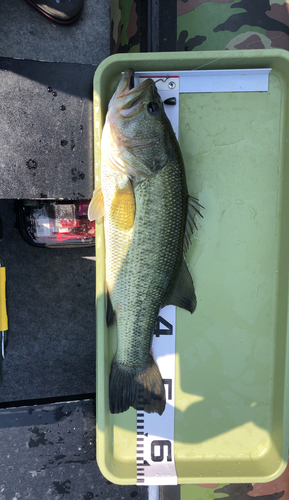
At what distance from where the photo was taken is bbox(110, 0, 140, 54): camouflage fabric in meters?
1.61

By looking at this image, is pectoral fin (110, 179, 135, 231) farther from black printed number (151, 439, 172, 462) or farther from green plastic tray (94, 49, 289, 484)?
black printed number (151, 439, 172, 462)

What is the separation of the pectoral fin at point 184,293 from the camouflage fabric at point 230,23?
4.15 feet

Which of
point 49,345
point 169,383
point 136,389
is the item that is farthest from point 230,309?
point 49,345

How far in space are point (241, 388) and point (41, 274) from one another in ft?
5.42

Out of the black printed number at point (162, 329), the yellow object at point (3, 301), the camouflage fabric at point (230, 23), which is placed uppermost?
the camouflage fabric at point (230, 23)

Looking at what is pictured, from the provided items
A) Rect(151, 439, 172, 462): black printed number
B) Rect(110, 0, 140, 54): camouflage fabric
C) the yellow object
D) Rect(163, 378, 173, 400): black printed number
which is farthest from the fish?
the yellow object

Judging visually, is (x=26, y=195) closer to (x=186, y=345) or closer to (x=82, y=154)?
(x=82, y=154)

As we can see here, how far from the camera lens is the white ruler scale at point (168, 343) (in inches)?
60.2

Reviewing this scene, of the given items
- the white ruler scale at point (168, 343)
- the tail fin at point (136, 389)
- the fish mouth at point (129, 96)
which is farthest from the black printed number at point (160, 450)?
the fish mouth at point (129, 96)

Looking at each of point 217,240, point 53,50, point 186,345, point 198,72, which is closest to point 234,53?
point 198,72

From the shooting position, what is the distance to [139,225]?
4.43 ft

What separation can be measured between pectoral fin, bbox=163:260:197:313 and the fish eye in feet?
2.49

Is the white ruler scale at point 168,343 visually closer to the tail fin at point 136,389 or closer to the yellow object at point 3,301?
the tail fin at point 136,389

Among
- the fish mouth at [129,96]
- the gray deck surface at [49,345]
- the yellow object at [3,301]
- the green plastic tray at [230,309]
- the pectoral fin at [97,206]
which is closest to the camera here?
the fish mouth at [129,96]
